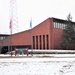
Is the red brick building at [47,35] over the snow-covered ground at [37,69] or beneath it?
over

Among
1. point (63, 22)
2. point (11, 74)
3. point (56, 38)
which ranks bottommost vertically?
point (11, 74)

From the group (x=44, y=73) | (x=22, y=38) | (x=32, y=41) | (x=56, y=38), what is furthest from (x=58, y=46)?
(x=44, y=73)

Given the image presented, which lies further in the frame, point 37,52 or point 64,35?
point 64,35

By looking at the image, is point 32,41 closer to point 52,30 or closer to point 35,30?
point 35,30

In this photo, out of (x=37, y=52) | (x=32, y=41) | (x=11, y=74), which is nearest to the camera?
(x=11, y=74)

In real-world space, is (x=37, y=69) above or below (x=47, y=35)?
below

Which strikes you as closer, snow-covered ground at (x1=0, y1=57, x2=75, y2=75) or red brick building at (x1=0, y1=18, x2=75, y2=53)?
snow-covered ground at (x1=0, y1=57, x2=75, y2=75)

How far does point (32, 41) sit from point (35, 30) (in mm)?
2970

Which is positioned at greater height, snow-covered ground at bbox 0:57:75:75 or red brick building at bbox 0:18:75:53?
red brick building at bbox 0:18:75:53

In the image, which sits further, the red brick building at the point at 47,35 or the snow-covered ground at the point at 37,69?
the red brick building at the point at 47,35

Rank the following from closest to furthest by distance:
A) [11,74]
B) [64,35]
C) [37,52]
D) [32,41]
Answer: [11,74] → [37,52] → [64,35] → [32,41]

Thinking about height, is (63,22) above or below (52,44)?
above

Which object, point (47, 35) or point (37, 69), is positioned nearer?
point (37, 69)

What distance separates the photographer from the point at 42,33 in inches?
2432
